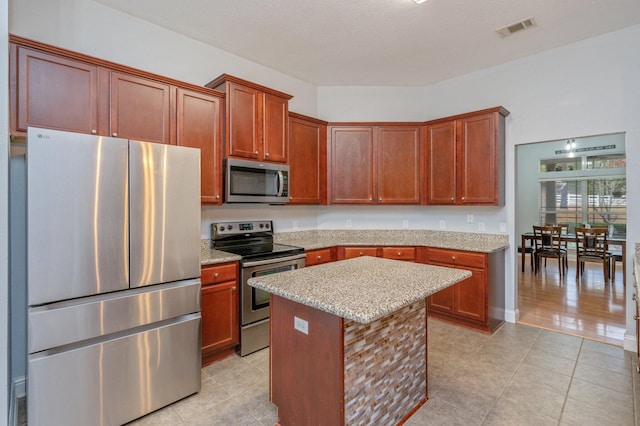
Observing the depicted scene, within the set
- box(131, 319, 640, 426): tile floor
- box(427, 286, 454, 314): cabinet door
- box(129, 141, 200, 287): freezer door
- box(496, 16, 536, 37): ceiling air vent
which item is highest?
box(496, 16, 536, 37): ceiling air vent

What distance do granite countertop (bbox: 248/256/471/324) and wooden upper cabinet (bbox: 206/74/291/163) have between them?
5.00ft

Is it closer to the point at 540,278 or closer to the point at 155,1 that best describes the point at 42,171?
the point at 155,1

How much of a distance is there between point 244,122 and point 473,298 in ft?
9.77

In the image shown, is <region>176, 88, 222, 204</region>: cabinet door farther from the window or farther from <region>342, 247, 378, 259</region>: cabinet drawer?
the window

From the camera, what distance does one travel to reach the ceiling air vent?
2.76 m

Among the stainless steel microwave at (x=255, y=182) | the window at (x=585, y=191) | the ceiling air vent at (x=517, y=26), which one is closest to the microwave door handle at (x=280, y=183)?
the stainless steel microwave at (x=255, y=182)

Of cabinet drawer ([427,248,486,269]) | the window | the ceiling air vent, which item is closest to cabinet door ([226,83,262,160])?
cabinet drawer ([427,248,486,269])

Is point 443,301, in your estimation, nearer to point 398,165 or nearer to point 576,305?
point 398,165

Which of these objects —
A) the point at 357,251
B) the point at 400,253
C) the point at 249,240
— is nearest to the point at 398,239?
the point at 400,253

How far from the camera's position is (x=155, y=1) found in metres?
2.52

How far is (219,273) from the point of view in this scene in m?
2.60

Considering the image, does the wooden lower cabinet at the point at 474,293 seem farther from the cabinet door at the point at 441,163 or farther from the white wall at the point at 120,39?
the white wall at the point at 120,39

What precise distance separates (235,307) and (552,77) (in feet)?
13.0

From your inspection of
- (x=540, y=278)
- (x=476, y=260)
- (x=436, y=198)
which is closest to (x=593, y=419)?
(x=476, y=260)
